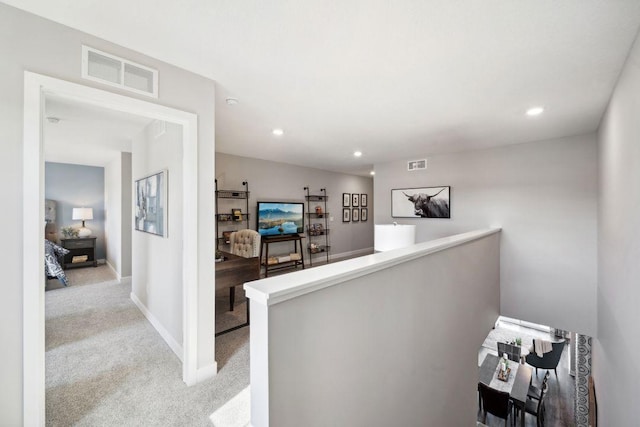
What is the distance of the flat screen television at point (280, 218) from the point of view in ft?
18.3

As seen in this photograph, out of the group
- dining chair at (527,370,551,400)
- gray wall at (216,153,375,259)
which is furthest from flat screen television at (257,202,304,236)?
dining chair at (527,370,551,400)

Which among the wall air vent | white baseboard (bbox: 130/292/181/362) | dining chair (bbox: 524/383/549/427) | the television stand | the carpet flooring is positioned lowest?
dining chair (bbox: 524/383/549/427)

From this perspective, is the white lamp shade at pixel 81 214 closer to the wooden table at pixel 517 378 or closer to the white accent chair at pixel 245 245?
the white accent chair at pixel 245 245

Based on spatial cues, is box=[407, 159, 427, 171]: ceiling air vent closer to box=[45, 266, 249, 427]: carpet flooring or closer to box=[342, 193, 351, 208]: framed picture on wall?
box=[342, 193, 351, 208]: framed picture on wall

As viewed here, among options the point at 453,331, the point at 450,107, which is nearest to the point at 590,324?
the point at 453,331

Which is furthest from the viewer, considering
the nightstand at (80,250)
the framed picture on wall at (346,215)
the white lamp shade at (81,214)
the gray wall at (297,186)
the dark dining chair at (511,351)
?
→ the framed picture on wall at (346,215)

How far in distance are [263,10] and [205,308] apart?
2114 millimetres

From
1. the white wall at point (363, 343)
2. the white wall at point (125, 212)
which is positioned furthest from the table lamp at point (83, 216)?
the white wall at point (363, 343)

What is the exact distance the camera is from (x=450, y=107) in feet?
9.10

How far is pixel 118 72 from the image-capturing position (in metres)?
1.71

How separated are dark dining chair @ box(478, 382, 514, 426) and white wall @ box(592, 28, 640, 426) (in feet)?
7.04

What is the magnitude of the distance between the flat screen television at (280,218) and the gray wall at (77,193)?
13.5 feet

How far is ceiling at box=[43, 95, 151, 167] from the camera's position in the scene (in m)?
2.74

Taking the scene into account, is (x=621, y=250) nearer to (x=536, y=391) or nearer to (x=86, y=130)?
(x=536, y=391)
